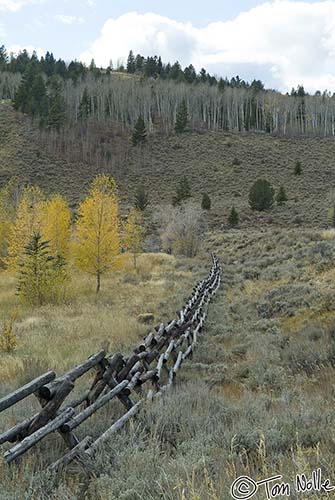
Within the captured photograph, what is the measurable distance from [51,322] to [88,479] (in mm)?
12317

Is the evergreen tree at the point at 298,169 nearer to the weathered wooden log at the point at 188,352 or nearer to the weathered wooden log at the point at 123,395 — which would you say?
the weathered wooden log at the point at 188,352

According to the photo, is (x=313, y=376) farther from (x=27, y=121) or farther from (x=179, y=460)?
(x=27, y=121)

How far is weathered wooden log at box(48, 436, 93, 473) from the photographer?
3523 millimetres

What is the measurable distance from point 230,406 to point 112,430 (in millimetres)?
1630

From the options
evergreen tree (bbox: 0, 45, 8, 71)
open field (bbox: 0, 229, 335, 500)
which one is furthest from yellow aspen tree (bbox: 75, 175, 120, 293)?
evergreen tree (bbox: 0, 45, 8, 71)

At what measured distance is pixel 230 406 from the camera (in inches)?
208

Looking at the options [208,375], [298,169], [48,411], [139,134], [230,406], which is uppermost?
[139,134]

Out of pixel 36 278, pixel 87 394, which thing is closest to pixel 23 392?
pixel 87 394

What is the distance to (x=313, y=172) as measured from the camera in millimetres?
75250

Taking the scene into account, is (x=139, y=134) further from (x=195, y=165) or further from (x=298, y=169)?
(x=298, y=169)

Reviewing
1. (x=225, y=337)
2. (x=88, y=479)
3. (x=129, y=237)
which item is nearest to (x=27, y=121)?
(x=129, y=237)

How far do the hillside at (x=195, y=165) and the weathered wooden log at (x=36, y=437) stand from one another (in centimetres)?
5334

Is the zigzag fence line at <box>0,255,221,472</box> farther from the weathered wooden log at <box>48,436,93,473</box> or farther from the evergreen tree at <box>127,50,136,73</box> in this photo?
the evergreen tree at <box>127,50,136,73</box>

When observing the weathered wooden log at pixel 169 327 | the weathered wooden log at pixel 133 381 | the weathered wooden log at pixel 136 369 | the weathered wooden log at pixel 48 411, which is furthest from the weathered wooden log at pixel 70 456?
the weathered wooden log at pixel 169 327
